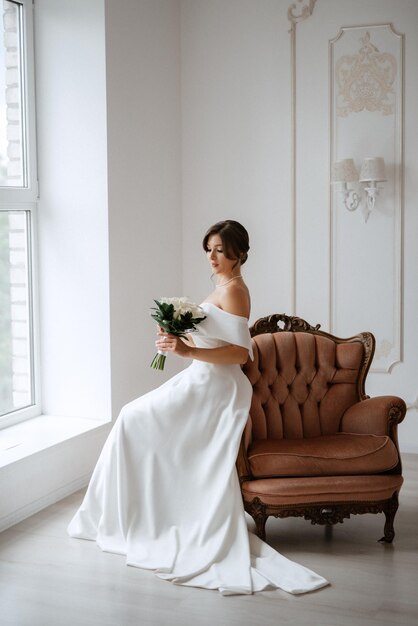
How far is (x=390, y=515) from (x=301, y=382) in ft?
2.65

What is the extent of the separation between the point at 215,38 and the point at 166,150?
0.85 meters

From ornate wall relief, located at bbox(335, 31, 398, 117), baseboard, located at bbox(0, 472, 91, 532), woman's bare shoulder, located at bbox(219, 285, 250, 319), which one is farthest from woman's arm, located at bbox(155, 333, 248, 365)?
ornate wall relief, located at bbox(335, 31, 398, 117)

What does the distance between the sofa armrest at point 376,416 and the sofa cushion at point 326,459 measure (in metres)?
0.12

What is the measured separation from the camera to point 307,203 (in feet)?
18.2

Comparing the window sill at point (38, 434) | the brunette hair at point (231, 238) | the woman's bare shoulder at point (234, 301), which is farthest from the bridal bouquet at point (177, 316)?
the window sill at point (38, 434)

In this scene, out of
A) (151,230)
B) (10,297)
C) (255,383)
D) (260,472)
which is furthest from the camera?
(151,230)

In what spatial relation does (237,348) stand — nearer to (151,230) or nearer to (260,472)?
(260,472)

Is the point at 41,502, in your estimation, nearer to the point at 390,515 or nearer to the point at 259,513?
the point at 259,513

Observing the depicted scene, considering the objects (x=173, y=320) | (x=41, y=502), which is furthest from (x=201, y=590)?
(x=41, y=502)

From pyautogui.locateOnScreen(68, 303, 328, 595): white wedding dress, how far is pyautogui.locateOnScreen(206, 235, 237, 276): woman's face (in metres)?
0.19

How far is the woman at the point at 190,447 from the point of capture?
368 cm

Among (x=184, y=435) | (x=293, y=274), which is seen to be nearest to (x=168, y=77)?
(x=293, y=274)

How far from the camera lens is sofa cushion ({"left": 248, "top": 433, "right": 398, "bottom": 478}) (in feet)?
12.1

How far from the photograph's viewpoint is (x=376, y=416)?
13.2 ft
